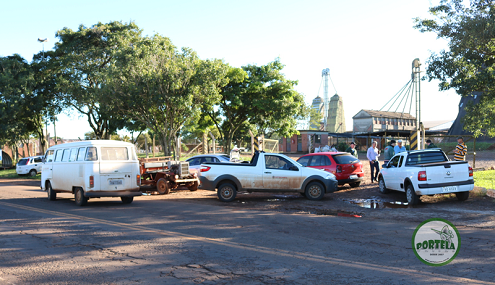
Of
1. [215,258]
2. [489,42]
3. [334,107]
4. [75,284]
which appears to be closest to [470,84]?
[489,42]

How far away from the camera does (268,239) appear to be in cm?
744

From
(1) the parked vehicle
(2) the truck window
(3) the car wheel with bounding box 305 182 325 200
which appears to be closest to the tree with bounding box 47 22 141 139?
(1) the parked vehicle

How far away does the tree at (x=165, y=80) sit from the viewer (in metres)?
20.6

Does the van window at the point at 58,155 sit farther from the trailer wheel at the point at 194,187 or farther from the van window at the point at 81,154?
the trailer wheel at the point at 194,187

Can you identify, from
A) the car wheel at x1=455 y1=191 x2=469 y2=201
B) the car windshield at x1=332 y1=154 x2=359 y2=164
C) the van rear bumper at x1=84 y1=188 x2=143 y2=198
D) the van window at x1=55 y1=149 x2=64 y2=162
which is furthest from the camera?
the car windshield at x1=332 y1=154 x2=359 y2=164

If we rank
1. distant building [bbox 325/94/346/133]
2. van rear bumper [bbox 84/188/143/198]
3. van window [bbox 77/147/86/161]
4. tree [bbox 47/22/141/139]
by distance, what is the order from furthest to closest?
distant building [bbox 325/94/346/133] < tree [bbox 47/22/141/139] < van window [bbox 77/147/86/161] < van rear bumper [bbox 84/188/143/198]

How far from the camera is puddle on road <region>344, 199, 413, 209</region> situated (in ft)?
39.1

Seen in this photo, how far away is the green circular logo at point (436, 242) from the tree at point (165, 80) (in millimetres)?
14649

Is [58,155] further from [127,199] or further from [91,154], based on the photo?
[127,199]

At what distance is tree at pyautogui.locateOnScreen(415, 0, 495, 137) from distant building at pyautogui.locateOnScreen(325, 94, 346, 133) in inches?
4023

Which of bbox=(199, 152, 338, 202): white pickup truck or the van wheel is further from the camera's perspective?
bbox=(199, 152, 338, 202): white pickup truck

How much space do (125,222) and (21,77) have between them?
2596 centimetres

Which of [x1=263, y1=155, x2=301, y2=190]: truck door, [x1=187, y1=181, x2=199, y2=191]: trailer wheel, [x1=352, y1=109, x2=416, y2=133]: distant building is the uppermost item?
[x1=352, y1=109, x2=416, y2=133]: distant building

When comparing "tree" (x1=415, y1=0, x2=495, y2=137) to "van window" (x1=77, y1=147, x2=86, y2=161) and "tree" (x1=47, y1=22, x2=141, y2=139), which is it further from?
"tree" (x1=47, y1=22, x2=141, y2=139)
